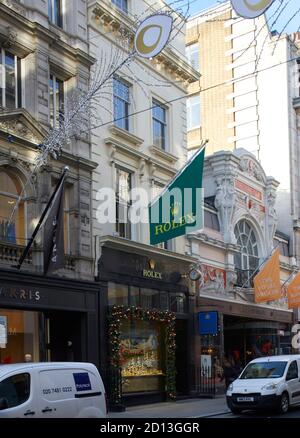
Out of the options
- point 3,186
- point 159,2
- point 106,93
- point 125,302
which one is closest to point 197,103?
point 159,2

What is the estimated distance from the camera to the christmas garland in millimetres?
20703

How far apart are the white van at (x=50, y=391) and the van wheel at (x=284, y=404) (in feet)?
24.9

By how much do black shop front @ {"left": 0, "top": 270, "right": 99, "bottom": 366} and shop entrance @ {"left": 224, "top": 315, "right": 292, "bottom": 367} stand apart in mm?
12804

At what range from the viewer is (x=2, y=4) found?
18.5m

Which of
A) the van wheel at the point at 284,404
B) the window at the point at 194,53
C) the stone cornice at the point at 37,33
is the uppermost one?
the window at the point at 194,53

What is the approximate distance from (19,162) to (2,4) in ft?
15.0

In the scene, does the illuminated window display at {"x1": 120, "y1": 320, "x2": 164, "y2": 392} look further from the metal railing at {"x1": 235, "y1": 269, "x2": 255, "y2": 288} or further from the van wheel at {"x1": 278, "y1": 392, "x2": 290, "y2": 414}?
the metal railing at {"x1": 235, "y1": 269, "x2": 255, "y2": 288}

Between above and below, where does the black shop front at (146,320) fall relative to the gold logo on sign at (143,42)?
below

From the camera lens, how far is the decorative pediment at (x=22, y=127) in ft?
60.0

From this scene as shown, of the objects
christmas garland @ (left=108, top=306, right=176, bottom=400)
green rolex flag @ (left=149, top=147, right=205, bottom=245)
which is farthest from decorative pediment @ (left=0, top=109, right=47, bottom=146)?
christmas garland @ (left=108, top=306, right=176, bottom=400)

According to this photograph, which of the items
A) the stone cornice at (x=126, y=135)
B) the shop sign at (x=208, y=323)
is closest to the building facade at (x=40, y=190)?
the stone cornice at (x=126, y=135)

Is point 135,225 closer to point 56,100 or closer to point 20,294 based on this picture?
point 56,100

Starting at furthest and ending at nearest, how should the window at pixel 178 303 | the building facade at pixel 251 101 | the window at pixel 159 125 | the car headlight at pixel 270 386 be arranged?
the building facade at pixel 251 101 < the window at pixel 159 125 < the window at pixel 178 303 < the car headlight at pixel 270 386

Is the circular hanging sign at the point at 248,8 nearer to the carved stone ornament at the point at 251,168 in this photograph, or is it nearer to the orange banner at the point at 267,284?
the orange banner at the point at 267,284
